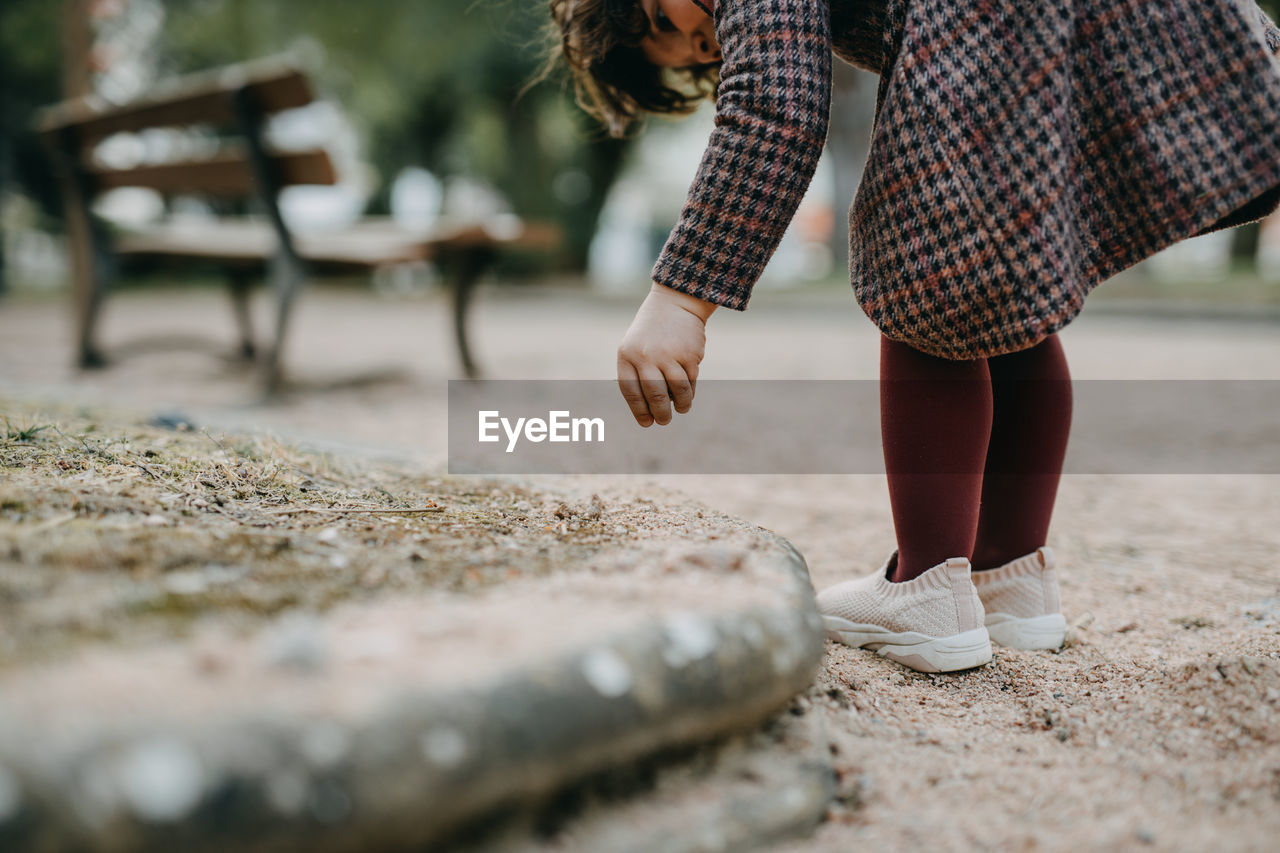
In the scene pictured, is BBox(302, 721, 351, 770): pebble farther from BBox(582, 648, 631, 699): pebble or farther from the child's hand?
the child's hand

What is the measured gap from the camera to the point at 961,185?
1091 mm

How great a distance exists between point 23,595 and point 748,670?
0.68 metres

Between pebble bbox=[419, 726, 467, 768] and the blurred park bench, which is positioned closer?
pebble bbox=[419, 726, 467, 768]

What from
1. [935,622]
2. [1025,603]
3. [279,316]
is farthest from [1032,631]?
[279,316]

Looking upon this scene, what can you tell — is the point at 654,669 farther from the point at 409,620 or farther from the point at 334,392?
the point at 334,392

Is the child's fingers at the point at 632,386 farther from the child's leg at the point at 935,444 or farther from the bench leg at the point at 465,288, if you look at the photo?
the bench leg at the point at 465,288

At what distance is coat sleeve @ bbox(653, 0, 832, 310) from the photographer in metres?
1.16

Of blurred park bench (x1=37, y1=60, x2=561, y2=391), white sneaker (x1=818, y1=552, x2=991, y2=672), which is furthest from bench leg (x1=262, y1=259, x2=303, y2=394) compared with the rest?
white sneaker (x1=818, y1=552, x2=991, y2=672)

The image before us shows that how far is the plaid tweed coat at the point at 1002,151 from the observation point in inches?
42.7

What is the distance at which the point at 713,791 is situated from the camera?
34.6 inches

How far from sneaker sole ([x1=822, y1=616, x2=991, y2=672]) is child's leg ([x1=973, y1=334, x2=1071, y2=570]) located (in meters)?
0.26

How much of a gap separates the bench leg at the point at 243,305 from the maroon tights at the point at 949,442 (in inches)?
161

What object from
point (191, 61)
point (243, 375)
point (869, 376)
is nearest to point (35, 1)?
point (191, 61)

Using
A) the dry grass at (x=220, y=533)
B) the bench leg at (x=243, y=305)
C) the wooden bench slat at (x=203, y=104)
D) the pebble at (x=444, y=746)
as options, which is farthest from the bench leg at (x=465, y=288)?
the pebble at (x=444, y=746)
